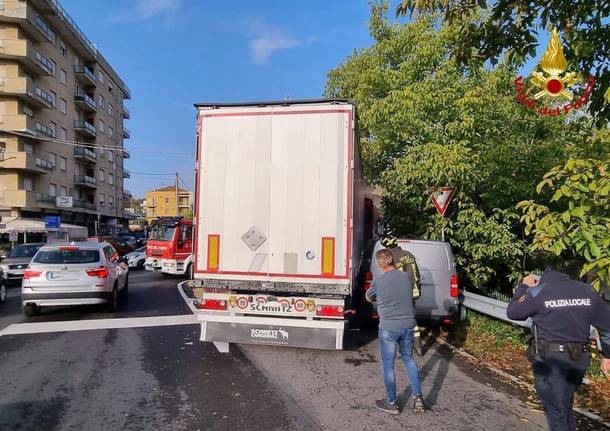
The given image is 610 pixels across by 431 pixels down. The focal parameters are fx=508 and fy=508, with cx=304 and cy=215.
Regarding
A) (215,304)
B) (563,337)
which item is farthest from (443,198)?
(563,337)

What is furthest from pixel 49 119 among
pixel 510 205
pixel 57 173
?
pixel 510 205

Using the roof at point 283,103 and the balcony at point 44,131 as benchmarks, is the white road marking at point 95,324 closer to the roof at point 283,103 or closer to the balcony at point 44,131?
the roof at point 283,103

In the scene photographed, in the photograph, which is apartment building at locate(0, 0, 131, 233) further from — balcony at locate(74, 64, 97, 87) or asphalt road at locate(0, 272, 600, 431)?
asphalt road at locate(0, 272, 600, 431)

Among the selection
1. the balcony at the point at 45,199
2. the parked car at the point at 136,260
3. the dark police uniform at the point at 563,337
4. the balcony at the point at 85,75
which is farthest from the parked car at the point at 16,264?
the balcony at the point at 85,75

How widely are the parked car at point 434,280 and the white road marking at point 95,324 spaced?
162 inches

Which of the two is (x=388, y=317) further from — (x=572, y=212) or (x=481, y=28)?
(x=481, y=28)

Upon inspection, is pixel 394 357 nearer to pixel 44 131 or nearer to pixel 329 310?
pixel 329 310

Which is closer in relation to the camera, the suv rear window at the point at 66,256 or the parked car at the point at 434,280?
the parked car at the point at 434,280

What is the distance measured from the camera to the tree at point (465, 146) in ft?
31.3

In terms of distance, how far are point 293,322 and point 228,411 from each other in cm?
214

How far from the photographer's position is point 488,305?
8164mm

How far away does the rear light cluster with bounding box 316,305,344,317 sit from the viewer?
22.9 feet

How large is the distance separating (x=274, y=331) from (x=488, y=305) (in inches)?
140

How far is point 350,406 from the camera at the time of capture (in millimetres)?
5188
